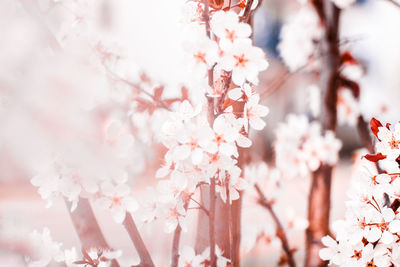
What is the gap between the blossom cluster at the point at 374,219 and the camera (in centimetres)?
73

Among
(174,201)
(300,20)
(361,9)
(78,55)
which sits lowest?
(174,201)

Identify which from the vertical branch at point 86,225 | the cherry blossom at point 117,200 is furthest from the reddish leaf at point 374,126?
the vertical branch at point 86,225

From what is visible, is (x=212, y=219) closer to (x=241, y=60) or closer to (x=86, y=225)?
(x=241, y=60)

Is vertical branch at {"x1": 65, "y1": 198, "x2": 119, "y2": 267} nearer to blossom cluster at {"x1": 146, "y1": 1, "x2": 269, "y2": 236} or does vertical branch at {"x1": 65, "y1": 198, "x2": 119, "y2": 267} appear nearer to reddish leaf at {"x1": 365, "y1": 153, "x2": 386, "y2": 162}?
blossom cluster at {"x1": 146, "y1": 1, "x2": 269, "y2": 236}

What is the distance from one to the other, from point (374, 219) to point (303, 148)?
128 centimetres

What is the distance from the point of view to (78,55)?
107 cm

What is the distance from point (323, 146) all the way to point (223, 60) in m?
1.15

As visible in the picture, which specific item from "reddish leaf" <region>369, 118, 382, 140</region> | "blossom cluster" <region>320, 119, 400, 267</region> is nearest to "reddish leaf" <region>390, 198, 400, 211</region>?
"blossom cluster" <region>320, 119, 400, 267</region>

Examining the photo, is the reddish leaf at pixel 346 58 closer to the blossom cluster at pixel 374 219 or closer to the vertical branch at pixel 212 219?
the blossom cluster at pixel 374 219

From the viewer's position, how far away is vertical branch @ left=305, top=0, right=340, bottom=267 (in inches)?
59.4

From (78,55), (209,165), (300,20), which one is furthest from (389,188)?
(300,20)

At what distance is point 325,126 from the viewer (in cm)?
166

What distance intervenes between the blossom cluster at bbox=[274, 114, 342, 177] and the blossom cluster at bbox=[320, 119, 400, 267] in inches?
36.2

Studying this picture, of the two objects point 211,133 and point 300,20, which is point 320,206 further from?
point 300,20
